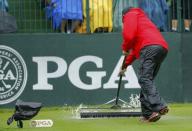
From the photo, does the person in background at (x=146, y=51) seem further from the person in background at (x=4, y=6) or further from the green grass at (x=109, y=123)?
the person in background at (x=4, y=6)

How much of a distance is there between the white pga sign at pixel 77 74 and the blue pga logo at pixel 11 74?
0.31m

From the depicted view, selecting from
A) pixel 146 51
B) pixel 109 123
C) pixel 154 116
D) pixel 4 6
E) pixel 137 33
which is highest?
pixel 4 6

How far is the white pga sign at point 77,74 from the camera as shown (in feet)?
45.3

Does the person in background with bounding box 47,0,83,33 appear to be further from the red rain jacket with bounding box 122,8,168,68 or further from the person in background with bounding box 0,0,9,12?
the red rain jacket with bounding box 122,8,168,68

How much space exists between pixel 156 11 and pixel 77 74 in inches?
93.0

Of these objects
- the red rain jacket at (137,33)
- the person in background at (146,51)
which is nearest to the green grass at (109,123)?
the person in background at (146,51)

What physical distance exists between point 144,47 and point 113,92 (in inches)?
136

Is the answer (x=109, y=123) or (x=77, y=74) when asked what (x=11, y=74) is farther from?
(x=109, y=123)

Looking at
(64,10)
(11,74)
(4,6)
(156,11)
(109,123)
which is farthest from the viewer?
(156,11)

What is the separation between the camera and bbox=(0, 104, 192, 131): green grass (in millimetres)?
9777

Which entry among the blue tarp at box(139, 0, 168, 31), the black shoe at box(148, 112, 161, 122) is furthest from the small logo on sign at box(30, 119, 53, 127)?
the blue tarp at box(139, 0, 168, 31)

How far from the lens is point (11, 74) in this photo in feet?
45.1

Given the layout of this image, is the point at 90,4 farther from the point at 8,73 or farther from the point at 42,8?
the point at 8,73

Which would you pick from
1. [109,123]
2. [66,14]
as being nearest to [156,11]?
[66,14]
